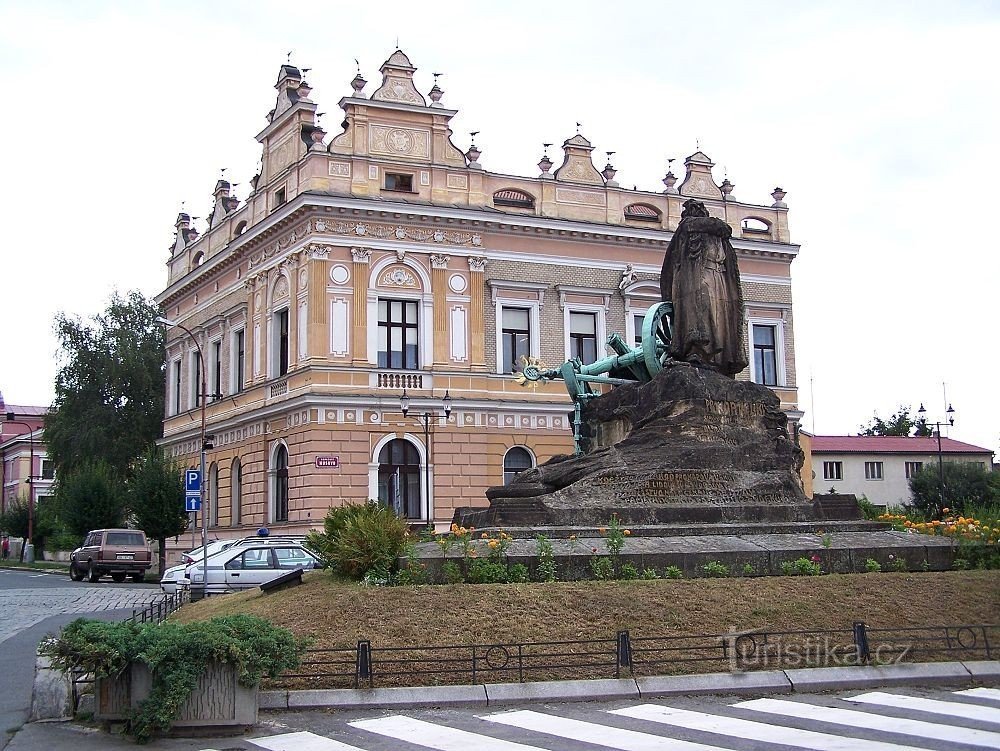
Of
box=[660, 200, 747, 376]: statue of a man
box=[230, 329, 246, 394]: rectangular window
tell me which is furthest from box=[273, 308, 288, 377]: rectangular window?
box=[660, 200, 747, 376]: statue of a man

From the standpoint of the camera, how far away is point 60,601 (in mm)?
29125

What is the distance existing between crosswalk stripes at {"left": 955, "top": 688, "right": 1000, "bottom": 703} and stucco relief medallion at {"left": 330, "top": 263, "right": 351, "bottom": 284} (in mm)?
29713

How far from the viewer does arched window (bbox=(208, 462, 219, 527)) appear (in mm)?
46406

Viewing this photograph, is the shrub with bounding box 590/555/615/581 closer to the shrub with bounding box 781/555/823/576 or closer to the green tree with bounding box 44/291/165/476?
the shrub with bounding box 781/555/823/576

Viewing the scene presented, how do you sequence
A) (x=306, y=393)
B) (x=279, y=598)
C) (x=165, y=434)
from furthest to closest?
1. (x=165, y=434)
2. (x=306, y=393)
3. (x=279, y=598)

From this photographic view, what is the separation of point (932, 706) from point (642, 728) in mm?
2942

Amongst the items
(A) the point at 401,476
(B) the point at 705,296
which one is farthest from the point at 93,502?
(B) the point at 705,296

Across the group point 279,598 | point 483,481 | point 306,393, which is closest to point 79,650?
point 279,598

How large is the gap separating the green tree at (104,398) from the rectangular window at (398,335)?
74.0 feet

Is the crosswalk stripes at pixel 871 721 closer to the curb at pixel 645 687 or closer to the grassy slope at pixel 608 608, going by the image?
the curb at pixel 645 687

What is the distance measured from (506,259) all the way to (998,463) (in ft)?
151

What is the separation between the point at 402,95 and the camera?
41594mm

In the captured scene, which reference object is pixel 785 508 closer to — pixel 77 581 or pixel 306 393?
pixel 306 393

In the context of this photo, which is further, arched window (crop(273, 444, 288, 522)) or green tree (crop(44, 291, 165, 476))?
green tree (crop(44, 291, 165, 476))
